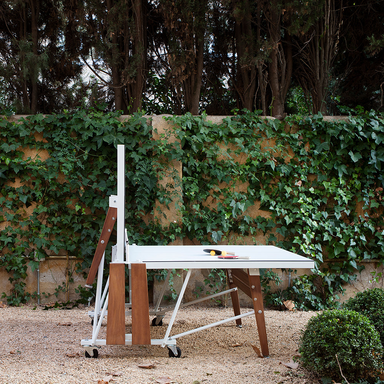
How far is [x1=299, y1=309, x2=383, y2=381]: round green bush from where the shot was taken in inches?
76.0

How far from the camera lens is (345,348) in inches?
76.7

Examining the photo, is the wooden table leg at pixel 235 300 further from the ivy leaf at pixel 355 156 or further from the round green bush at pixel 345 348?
the ivy leaf at pixel 355 156

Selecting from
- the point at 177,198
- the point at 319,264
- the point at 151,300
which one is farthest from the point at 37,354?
the point at 319,264

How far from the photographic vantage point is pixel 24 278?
12.8 feet

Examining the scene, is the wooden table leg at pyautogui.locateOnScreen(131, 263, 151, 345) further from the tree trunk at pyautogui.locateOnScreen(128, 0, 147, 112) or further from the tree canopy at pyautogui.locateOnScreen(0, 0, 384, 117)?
the tree trunk at pyautogui.locateOnScreen(128, 0, 147, 112)

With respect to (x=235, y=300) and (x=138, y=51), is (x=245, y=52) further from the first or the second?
(x=235, y=300)

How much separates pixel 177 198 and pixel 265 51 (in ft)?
6.84

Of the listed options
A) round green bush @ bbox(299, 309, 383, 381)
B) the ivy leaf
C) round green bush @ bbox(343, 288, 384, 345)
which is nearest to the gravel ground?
round green bush @ bbox(299, 309, 383, 381)

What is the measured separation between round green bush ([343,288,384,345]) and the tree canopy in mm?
2540

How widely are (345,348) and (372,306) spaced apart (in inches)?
24.2

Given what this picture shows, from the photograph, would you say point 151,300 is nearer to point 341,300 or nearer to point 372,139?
point 341,300

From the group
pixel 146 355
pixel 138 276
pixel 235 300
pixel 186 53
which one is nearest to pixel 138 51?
pixel 186 53

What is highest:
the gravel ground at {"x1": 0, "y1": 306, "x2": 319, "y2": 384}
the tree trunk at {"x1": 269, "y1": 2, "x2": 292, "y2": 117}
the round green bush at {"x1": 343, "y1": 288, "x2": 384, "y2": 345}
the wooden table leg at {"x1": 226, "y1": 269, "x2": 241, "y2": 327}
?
the tree trunk at {"x1": 269, "y1": 2, "x2": 292, "y2": 117}

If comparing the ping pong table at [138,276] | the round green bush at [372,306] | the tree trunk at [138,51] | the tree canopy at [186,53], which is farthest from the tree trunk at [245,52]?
the round green bush at [372,306]
